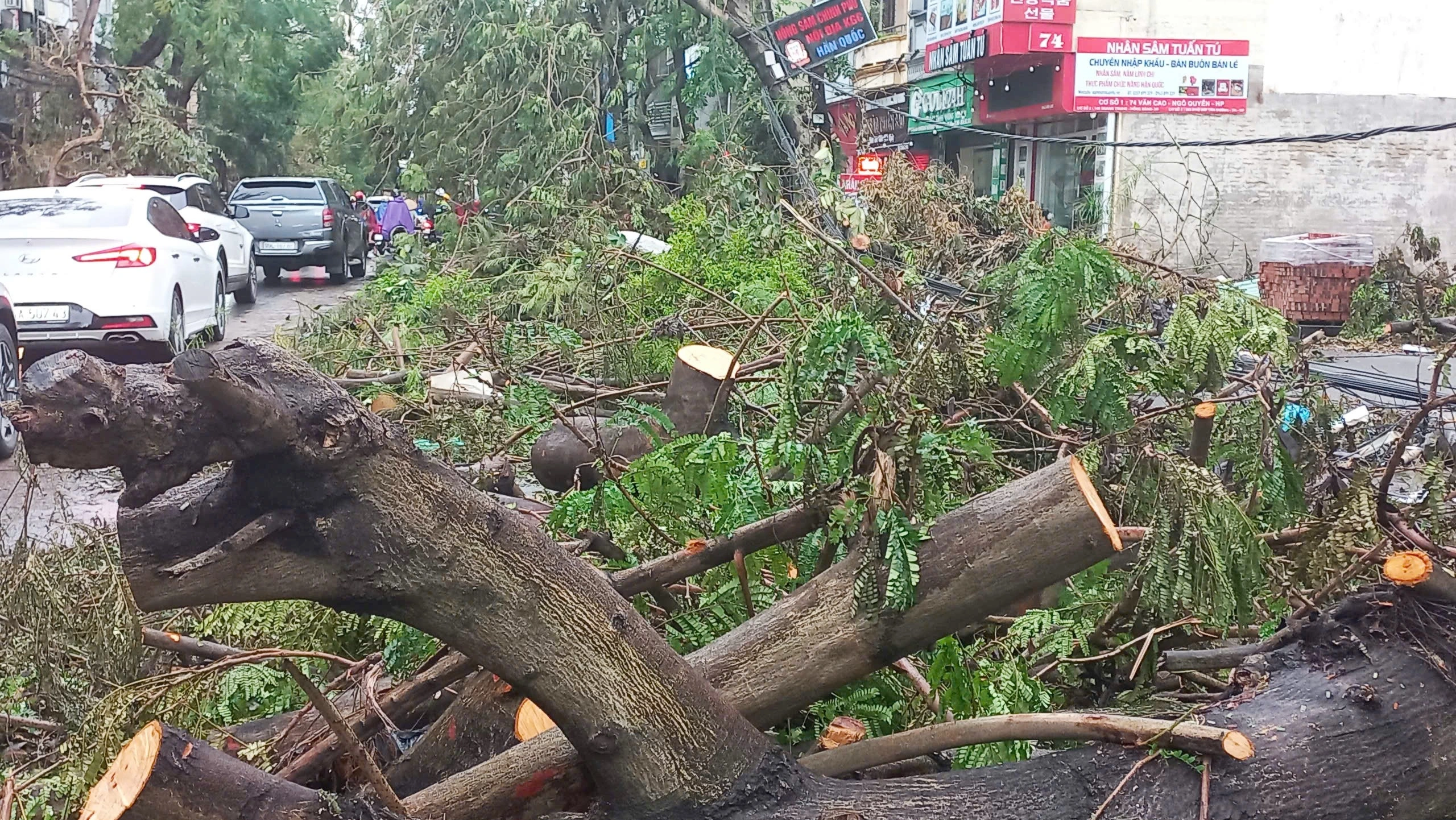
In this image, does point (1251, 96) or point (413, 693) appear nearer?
point (413, 693)

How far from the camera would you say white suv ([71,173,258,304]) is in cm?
1429

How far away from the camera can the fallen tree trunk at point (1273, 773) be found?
7.34ft

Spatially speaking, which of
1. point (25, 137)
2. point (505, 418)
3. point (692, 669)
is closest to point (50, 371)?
point (692, 669)

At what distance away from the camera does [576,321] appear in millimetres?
7445

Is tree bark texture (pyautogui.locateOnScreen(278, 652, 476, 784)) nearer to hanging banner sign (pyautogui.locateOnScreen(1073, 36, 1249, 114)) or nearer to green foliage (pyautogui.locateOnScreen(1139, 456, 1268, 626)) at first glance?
green foliage (pyautogui.locateOnScreen(1139, 456, 1268, 626))

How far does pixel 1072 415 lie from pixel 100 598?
2.84m

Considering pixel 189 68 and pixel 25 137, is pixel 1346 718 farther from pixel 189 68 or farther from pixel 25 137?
pixel 189 68

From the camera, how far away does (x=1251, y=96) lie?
18.5m

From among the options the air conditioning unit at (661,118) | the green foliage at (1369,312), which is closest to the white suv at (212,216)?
the air conditioning unit at (661,118)

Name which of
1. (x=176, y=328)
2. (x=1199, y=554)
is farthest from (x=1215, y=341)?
(x=176, y=328)

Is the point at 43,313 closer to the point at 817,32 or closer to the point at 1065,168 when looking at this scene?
the point at 817,32

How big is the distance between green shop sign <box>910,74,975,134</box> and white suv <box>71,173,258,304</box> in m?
10.8

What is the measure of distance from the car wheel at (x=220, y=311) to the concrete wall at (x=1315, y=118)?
12.6 metres

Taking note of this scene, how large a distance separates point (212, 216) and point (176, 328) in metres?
5.57
